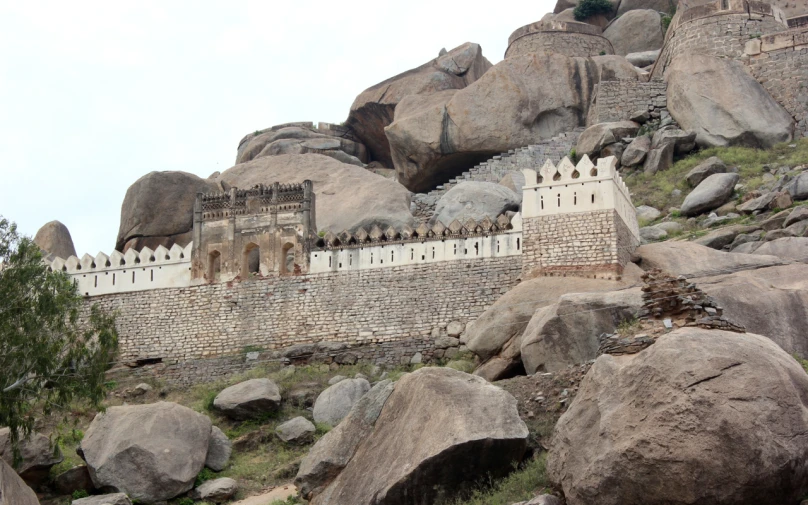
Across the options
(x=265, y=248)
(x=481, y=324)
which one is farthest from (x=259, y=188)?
(x=481, y=324)

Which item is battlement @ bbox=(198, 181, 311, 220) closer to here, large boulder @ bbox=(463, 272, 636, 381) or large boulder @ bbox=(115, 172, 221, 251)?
large boulder @ bbox=(115, 172, 221, 251)

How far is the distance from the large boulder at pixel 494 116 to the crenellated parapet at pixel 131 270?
12.8 m

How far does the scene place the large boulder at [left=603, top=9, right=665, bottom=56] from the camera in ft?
171

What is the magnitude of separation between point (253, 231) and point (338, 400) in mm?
8486

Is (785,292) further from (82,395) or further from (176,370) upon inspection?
(176,370)

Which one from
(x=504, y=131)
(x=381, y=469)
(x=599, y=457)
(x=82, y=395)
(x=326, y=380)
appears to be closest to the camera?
(x=599, y=457)

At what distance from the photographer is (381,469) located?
17.0 metres

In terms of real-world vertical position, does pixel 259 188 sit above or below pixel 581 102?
below

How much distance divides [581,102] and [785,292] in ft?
72.6

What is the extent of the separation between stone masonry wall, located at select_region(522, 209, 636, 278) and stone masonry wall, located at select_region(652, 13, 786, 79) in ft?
57.3

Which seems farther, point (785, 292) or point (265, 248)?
point (265, 248)

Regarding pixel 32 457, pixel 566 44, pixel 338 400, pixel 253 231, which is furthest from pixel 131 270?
pixel 566 44

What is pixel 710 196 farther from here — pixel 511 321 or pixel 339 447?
pixel 339 447

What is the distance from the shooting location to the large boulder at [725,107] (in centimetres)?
3834
